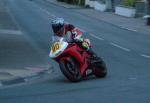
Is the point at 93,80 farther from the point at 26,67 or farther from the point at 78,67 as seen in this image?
the point at 26,67

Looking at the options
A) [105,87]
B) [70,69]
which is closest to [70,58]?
[70,69]

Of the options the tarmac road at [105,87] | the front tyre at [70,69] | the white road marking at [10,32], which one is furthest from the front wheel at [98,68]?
the white road marking at [10,32]

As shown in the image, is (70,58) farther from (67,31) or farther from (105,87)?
(105,87)

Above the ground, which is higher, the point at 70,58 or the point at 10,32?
the point at 70,58

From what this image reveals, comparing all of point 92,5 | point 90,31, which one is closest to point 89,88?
point 90,31

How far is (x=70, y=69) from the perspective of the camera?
14.3 m

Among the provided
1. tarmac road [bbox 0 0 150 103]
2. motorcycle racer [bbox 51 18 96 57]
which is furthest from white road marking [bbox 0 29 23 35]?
motorcycle racer [bbox 51 18 96 57]

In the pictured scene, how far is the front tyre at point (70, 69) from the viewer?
14.3 meters

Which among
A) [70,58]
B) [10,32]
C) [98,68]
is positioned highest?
[70,58]

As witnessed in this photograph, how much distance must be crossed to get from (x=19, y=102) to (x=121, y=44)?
15071 millimetres

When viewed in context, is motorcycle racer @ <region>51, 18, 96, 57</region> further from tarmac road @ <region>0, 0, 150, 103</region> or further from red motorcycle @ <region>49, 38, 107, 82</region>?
tarmac road @ <region>0, 0, 150, 103</region>

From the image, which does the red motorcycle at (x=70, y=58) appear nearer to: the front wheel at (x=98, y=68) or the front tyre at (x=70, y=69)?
the front tyre at (x=70, y=69)

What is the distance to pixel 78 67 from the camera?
1448 centimetres

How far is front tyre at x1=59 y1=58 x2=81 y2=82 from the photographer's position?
1427cm
